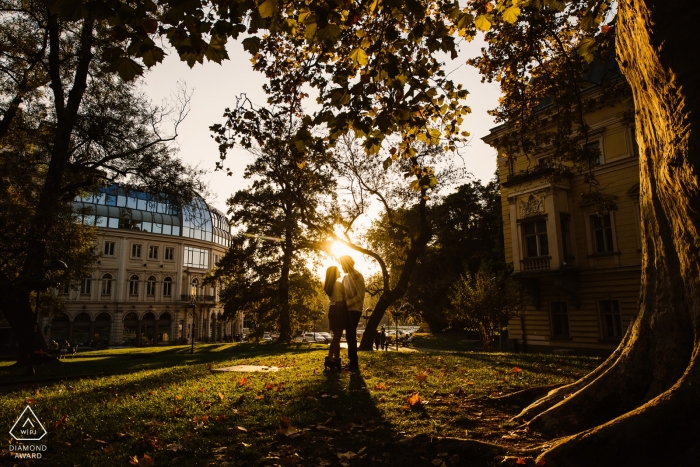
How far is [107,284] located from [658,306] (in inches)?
2611

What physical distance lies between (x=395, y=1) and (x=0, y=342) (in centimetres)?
5989

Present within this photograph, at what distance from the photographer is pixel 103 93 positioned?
58.5 ft

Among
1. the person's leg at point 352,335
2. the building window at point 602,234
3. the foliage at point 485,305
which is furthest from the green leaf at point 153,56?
the building window at point 602,234

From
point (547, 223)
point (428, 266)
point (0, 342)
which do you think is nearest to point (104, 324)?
point (0, 342)

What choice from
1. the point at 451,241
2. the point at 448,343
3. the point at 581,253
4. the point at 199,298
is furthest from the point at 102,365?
the point at 199,298

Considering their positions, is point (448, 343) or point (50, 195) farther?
point (448, 343)

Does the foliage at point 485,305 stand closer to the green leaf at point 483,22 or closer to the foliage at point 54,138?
the foliage at point 54,138

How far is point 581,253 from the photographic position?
2445 centimetres

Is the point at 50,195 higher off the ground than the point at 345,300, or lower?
higher

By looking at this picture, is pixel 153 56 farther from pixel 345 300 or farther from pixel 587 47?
pixel 587 47

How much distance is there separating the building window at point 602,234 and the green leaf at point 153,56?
2487 cm

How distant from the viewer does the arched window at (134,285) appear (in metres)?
61.3

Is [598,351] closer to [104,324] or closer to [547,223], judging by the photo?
[547,223]
